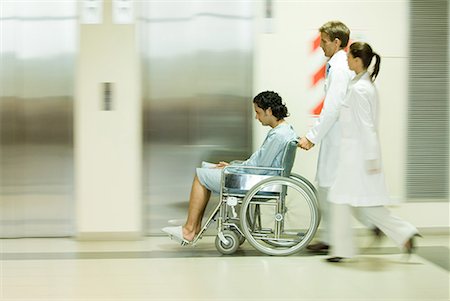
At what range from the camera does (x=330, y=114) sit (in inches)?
218

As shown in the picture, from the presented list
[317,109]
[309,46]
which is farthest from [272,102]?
[309,46]

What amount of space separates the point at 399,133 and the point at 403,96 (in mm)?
292

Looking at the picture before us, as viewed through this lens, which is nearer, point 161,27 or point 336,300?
point 336,300

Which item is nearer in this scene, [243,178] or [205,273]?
[205,273]

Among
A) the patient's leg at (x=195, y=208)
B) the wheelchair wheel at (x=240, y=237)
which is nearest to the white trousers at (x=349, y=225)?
the wheelchair wheel at (x=240, y=237)

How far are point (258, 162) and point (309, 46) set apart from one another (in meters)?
1.14

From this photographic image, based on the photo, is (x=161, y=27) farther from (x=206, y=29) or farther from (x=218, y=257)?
(x=218, y=257)

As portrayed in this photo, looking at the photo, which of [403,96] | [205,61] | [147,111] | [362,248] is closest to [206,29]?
[205,61]

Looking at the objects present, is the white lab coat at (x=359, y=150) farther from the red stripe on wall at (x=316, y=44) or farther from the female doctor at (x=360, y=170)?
the red stripe on wall at (x=316, y=44)

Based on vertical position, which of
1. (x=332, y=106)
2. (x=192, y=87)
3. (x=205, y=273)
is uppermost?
(x=192, y=87)

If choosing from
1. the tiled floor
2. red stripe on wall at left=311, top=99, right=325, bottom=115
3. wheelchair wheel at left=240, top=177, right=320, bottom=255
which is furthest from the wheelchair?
red stripe on wall at left=311, top=99, right=325, bottom=115

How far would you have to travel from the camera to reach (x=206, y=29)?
21.0 ft

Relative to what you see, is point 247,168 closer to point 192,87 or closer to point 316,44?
point 192,87

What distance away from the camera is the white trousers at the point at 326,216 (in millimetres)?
5711
